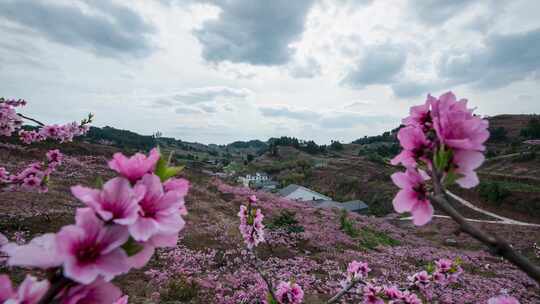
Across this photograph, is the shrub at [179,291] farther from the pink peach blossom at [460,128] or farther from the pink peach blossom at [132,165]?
the pink peach blossom at [460,128]

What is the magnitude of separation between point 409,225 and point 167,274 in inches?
1310

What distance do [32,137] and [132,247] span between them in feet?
22.8

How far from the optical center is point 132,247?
0.99m

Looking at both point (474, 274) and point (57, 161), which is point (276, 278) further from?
point (474, 274)

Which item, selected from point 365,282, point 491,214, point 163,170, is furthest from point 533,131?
point 163,170

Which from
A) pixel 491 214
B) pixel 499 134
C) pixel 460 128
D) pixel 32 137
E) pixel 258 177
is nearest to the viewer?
pixel 460 128

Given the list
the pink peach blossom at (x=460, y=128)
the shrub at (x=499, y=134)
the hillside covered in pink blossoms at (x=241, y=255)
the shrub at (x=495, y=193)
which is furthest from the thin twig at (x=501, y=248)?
the shrub at (x=499, y=134)

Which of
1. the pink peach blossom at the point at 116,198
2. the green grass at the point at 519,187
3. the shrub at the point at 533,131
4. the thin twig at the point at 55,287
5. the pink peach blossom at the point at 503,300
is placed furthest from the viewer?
the shrub at the point at 533,131

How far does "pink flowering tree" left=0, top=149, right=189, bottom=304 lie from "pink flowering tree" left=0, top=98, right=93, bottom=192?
298 centimetres

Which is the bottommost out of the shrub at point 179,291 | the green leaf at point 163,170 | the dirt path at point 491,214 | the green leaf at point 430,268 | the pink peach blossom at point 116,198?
the dirt path at point 491,214

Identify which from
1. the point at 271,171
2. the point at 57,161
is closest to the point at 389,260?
the point at 57,161

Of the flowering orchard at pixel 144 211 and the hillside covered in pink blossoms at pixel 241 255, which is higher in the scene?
the flowering orchard at pixel 144 211

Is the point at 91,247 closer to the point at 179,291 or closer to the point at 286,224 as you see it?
the point at 179,291

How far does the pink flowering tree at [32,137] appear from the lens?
4038mm
